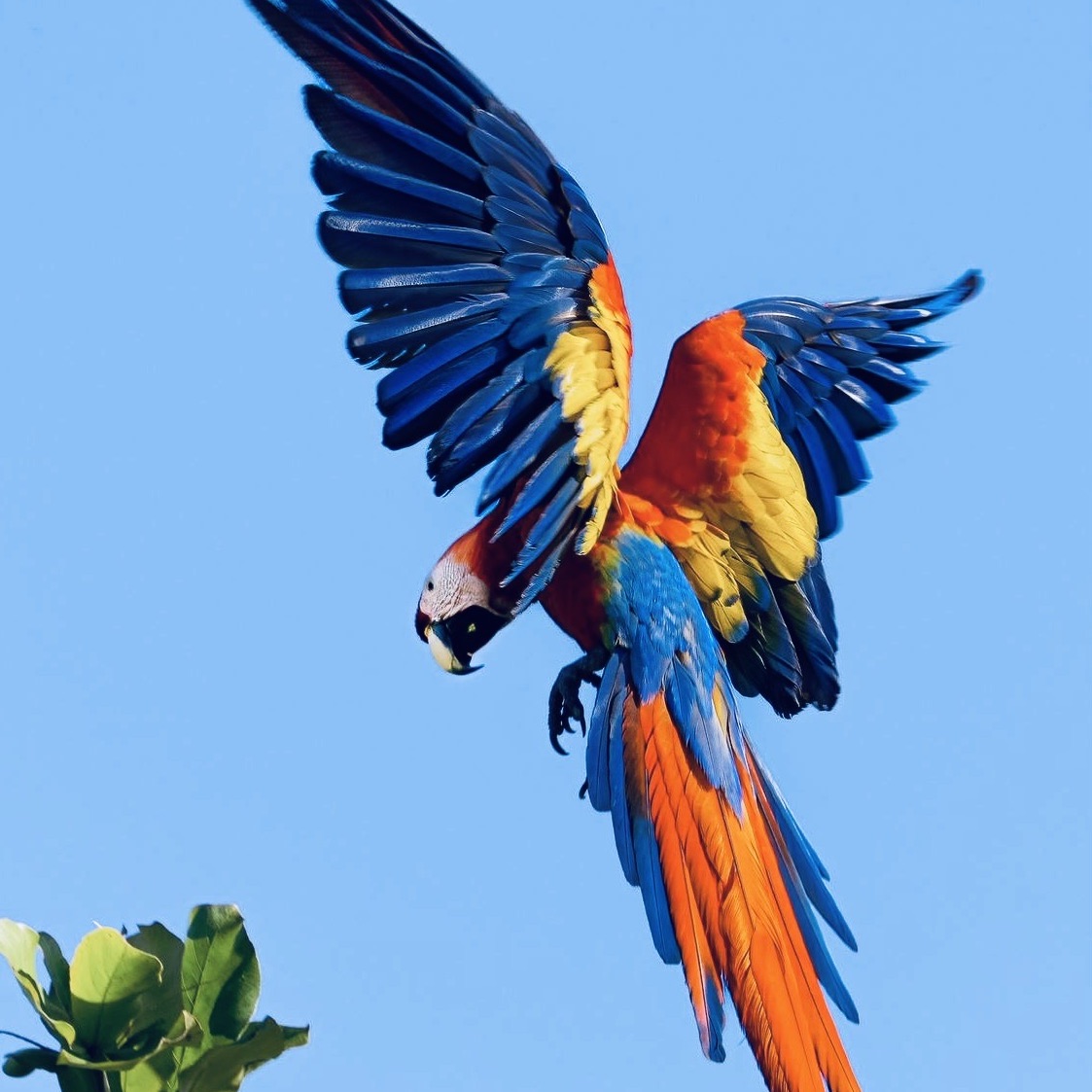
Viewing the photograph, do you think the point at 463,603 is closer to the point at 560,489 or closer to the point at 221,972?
the point at 560,489

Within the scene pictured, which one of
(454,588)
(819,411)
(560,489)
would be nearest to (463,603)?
(454,588)

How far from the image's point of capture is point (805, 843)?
4.54m

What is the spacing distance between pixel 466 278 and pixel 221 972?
6.44ft

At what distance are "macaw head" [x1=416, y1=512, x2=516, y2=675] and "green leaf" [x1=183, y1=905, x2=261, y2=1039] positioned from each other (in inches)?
66.7

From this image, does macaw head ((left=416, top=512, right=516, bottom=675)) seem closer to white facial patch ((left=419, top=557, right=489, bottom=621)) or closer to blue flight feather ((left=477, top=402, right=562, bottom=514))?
white facial patch ((left=419, top=557, right=489, bottom=621))

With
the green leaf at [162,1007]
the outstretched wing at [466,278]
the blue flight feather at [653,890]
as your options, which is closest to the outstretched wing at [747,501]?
the outstretched wing at [466,278]

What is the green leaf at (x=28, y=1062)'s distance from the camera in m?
2.67

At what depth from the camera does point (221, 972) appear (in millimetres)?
2885

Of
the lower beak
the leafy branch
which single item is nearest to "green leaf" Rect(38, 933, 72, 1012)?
the leafy branch

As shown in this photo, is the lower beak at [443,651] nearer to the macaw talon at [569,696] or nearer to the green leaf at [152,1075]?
the macaw talon at [569,696]

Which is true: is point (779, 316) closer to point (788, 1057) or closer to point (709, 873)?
point (709, 873)

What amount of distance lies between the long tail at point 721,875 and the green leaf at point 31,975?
5.52ft

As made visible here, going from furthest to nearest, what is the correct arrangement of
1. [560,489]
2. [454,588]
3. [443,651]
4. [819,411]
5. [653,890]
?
[819,411], [443,651], [454,588], [560,489], [653,890]

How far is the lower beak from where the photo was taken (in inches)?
185
